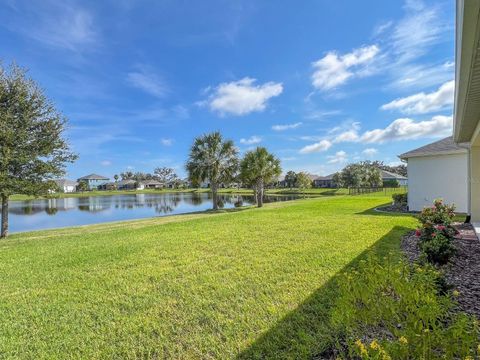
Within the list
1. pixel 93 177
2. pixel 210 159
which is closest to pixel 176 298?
pixel 210 159

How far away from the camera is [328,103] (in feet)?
63.6

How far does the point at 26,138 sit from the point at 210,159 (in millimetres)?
12225

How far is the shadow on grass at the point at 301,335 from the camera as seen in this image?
2.41 metres

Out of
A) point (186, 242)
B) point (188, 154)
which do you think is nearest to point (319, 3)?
point (186, 242)

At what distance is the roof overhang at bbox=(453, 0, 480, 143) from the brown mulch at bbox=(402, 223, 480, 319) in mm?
2858

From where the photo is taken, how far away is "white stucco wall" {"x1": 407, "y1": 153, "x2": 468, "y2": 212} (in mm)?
11516

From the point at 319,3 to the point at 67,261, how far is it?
11.5 m

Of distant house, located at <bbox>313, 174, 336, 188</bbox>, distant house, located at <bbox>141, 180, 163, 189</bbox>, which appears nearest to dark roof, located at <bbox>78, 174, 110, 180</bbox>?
distant house, located at <bbox>141, 180, 163, 189</bbox>

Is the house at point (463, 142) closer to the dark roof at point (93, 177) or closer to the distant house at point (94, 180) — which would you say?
the distant house at point (94, 180)

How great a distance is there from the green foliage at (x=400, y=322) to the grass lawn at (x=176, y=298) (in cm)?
50

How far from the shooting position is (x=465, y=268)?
4438mm

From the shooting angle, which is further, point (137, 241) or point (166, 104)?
point (166, 104)

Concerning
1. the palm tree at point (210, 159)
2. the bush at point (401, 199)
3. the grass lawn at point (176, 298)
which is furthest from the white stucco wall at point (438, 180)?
the palm tree at point (210, 159)

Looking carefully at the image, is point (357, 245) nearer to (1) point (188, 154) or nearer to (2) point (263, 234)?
(2) point (263, 234)
